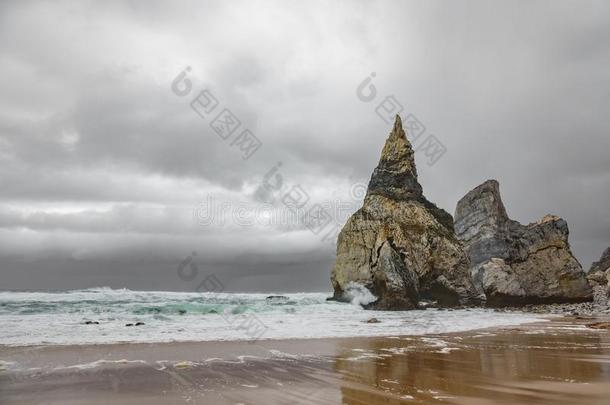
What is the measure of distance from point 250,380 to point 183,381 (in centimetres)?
125

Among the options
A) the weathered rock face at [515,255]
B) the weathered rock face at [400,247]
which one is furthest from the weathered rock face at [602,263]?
the weathered rock face at [400,247]

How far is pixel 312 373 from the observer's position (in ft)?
28.6

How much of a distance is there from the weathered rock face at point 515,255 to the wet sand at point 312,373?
101 feet

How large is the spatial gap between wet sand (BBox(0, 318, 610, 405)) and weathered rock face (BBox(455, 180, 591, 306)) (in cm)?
3081

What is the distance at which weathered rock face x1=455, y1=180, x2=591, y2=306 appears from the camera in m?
42.1

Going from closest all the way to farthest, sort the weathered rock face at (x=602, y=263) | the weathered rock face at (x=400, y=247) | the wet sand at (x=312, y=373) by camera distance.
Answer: the wet sand at (x=312, y=373), the weathered rock face at (x=400, y=247), the weathered rock face at (x=602, y=263)

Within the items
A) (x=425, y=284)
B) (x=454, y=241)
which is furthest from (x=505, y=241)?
(x=425, y=284)

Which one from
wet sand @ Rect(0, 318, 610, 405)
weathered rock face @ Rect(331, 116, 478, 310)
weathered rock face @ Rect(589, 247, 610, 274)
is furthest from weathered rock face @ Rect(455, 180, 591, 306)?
weathered rock face @ Rect(589, 247, 610, 274)

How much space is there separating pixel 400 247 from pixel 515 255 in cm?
1599

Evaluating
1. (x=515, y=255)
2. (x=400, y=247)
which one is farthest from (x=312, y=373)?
(x=515, y=255)

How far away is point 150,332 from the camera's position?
17.3 m

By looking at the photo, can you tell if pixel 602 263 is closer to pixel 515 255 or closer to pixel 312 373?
pixel 515 255

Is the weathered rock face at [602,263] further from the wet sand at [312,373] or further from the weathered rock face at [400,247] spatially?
the wet sand at [312,373]

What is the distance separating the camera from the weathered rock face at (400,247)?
36.6 m
